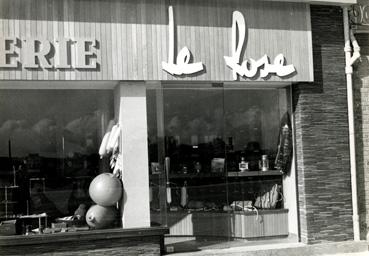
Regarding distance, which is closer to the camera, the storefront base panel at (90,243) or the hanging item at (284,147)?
the storefront base panel at (90,243)

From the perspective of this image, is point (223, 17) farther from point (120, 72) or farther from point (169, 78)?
point (120, 72)

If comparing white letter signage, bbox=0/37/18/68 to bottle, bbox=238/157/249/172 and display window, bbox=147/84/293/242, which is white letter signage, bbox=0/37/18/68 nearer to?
display window, bbox=147/84/293/242

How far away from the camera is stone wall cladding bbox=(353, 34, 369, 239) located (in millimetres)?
10109

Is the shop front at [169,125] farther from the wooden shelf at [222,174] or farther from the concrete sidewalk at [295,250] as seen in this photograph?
the concrete sidewalk at [295,250]

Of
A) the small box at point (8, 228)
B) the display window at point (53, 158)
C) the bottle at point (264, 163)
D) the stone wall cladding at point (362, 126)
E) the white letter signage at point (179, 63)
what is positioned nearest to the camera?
the small box at point (8, 228)

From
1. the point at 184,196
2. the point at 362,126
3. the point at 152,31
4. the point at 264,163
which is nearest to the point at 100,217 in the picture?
the point at 184,196

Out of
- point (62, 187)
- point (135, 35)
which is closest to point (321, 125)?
point (135, 35)

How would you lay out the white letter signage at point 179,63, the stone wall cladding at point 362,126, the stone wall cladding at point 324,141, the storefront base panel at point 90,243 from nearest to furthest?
1. the storefront base panel at point 90,243
2. the white letter signage at point 179,63
3. the stone wall cladding at point 324,141
4. the stone wall cladding at point 362,126

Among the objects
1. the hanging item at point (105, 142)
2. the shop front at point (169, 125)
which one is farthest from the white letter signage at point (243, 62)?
the hanging item at point (105, 142)

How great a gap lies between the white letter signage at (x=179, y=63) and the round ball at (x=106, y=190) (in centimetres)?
214

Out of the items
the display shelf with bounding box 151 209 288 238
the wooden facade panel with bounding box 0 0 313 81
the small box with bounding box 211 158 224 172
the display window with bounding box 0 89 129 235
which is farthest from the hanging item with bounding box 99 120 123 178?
the small box with bounding box 211 158 224 172

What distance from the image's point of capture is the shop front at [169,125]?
8.41m

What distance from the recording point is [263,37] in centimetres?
948

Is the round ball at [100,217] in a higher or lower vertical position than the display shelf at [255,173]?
lower
